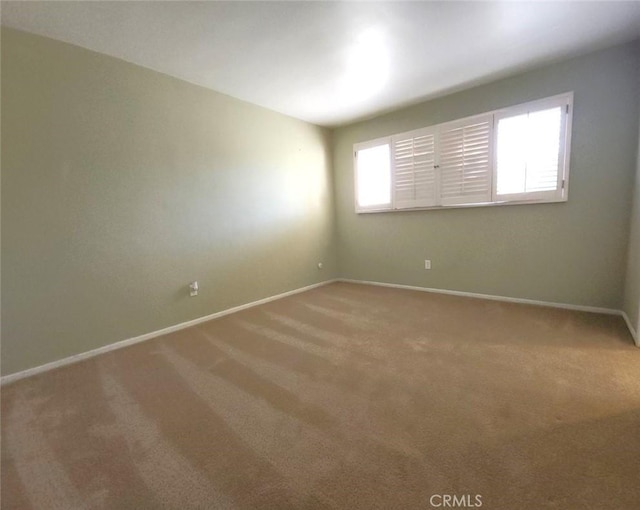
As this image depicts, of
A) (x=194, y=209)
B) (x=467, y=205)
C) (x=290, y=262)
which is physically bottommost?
(x=290, y=262)

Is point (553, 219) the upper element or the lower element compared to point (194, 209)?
lower

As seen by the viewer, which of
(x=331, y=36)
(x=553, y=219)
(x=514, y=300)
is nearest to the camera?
(x=331, y=36)

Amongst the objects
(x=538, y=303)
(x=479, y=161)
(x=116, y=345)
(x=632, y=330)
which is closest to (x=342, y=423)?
(x=116, y=345)

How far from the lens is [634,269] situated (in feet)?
7.41

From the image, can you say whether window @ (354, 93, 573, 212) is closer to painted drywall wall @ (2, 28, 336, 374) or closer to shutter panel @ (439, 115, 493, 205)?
shutter panel @ (439, 115, 493, 205)

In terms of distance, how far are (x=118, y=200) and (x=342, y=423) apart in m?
2.56

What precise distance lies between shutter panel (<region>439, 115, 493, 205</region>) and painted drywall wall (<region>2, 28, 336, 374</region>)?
217 centimetres

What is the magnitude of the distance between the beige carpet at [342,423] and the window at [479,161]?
1.47m

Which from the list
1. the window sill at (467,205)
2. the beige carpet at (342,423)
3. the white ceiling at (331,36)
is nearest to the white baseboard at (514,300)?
the beige carpet at (342,423)

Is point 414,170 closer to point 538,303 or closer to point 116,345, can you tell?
point 538,303

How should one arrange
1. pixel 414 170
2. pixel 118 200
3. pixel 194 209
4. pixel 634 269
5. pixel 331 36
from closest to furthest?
pixel 331 36, pixel 634 269, pixel 118 200, pixel 194 209, pixel 414 170

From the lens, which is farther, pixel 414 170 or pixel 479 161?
pixel 414 170

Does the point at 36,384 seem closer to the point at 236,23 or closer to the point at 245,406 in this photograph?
the point at 245,406

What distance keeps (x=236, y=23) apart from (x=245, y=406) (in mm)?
2581
